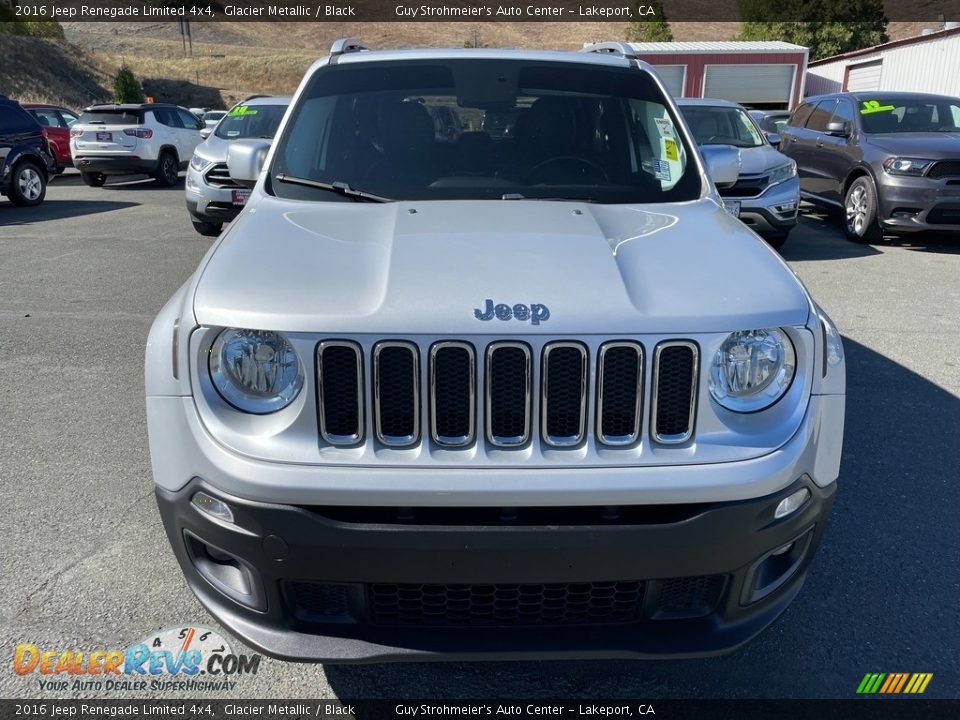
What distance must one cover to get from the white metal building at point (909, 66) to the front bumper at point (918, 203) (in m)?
14.7

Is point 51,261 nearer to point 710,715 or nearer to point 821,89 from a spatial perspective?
point 710,715

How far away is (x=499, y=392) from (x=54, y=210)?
13260 mm

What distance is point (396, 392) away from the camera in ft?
6.54

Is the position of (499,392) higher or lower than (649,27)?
lower

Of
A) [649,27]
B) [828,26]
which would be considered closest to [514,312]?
[828,26]

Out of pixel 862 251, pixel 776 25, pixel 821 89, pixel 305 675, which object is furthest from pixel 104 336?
pixel 776 25

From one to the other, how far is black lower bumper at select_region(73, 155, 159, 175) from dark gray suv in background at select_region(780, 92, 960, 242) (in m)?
11.9

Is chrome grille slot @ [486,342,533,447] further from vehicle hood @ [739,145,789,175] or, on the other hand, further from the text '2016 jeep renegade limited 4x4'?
vehicle hood @ [739,145,789,175]

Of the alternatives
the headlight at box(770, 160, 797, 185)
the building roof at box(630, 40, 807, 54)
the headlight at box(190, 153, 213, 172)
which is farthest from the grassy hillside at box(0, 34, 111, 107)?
the headlight at box(770, 160, 797, 185)

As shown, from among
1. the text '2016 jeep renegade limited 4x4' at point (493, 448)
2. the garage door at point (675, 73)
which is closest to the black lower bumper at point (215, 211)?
the text '2016 jeep renegade limited 4x4' at point (493, 448)

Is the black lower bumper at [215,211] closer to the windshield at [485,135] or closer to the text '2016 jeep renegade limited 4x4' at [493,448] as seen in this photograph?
the windshield at [485,135]

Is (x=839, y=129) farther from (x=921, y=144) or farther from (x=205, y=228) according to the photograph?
(x=205, y=228)

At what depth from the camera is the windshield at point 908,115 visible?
32.8 feet

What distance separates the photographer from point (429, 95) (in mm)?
3455
